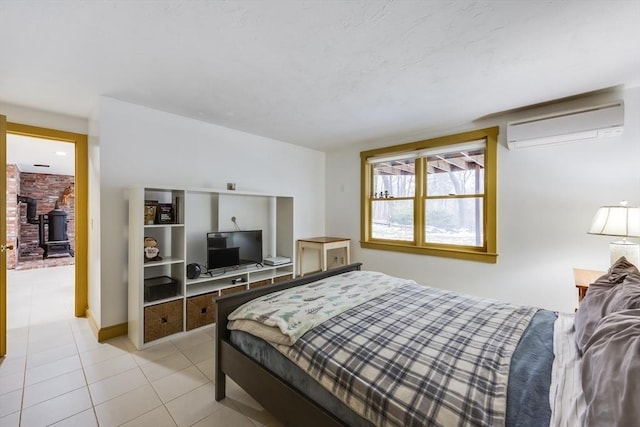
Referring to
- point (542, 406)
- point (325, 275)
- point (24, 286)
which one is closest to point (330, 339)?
point (542, 406)

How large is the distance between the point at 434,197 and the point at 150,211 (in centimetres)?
338

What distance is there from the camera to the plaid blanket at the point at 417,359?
0.95m

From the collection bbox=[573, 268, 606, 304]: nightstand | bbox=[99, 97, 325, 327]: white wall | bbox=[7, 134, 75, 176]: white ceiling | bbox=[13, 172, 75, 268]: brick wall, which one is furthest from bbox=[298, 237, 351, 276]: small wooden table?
bbox=[13, 172, 75, 268]: brick wall

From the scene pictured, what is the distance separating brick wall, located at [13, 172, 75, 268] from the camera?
21.2ft

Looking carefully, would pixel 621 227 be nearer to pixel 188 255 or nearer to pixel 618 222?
pixel 618 222

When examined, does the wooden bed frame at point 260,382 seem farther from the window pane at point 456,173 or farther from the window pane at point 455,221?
the window pane at point 456,173

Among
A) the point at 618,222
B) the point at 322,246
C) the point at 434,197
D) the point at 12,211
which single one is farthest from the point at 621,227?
the point at 12,211

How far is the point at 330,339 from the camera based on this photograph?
137 cm

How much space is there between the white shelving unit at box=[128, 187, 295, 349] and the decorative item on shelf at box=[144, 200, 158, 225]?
0.24 ft

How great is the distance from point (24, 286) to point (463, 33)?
679 centimetres

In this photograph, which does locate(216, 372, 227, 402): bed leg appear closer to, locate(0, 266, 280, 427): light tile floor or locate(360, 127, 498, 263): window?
locate(0, 266, 280, 427): light tile floor

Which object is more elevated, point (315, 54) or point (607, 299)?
point (315, 54)

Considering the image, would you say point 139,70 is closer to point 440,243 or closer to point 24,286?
point 440,243

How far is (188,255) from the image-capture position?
3.15m
